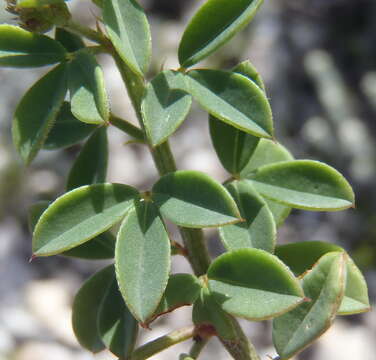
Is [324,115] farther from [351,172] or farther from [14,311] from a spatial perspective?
[14,311]

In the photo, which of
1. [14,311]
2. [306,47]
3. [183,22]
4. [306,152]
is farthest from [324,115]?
[14,311]

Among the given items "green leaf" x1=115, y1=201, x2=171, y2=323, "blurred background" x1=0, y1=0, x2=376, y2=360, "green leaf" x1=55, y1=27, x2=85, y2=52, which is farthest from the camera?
"blurred background" x1=0, y1=0, x2=376, y2=360

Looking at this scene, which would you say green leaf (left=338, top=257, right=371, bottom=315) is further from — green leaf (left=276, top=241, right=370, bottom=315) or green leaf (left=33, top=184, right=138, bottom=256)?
green leaf (left=33, top=184, right=138, bottom=256)

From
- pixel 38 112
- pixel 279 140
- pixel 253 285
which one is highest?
pixel 38 112

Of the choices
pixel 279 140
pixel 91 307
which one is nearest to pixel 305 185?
pixel 91 307

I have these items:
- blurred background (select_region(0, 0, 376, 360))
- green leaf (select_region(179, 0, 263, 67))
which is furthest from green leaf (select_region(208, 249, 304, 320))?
blurred background (select_region(0, 0, 376, 360))

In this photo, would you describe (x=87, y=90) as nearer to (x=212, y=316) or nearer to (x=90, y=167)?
(x=90, y=167)
